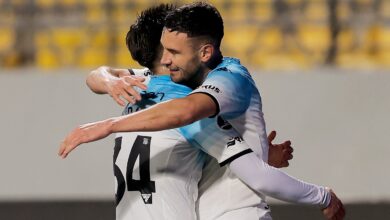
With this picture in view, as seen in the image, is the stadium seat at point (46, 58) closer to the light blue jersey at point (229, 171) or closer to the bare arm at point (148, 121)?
the light blue jersey at point (229, 171)

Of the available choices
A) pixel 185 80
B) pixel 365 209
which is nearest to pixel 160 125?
pixel 185 80

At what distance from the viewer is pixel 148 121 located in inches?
106

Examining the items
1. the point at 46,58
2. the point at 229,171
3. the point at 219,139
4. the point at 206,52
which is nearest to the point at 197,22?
the point at 206,52

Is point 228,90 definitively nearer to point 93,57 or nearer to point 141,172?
point 141,172

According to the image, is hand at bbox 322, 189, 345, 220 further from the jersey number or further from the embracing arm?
the jersey number

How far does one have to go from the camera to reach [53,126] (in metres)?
5.71

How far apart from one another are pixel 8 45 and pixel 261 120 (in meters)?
3.22

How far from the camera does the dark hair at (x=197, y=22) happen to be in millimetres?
2920

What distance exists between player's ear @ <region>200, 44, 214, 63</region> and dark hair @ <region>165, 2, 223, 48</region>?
0.02m

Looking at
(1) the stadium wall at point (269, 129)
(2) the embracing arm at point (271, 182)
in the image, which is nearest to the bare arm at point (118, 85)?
(2) the embracing arm at point (271, 182)

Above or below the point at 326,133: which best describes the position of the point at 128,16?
above

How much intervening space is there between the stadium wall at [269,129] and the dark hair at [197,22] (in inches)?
101

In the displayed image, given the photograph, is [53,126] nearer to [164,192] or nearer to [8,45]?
[8,45]

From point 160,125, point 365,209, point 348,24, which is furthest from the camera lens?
point 348,24
